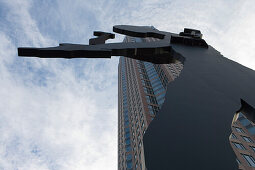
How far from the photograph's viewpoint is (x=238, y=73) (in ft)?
7.62

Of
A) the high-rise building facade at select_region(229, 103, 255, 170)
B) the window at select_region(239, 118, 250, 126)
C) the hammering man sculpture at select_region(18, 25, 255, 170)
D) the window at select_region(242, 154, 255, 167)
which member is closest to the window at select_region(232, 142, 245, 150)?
the high-rise building facade at select_region(229, 103, 255, 170)

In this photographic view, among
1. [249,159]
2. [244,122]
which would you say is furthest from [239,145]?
[244,122]

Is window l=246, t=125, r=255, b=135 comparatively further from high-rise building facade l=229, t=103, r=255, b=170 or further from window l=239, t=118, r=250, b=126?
window l=239, t=118, r=250, b=126

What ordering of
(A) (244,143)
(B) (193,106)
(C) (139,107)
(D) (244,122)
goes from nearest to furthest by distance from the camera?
(B) (193,106), (A) (244,143), (D) (244,122), (C) (139,107)

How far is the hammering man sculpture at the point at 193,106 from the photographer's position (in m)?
1.20

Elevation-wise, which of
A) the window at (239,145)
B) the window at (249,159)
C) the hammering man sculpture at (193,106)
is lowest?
the window at (249,159)

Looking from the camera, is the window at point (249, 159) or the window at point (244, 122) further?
the window at point (244, 122)

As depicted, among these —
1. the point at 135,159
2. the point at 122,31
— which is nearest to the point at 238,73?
the point at 122,31

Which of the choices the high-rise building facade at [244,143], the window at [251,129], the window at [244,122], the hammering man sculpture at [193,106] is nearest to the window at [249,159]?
the high-rise building facade at [244,143]

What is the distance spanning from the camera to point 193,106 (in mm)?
1617

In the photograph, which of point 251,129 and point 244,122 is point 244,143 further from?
point 244,122

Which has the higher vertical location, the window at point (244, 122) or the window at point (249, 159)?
the window at point (244, 122)

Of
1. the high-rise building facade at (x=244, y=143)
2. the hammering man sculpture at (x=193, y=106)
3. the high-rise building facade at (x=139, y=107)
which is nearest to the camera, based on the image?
the hammering man sculpture at (x=193, y=106)

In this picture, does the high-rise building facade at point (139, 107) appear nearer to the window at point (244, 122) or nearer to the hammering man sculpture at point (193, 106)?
the window at point (244, 122)
